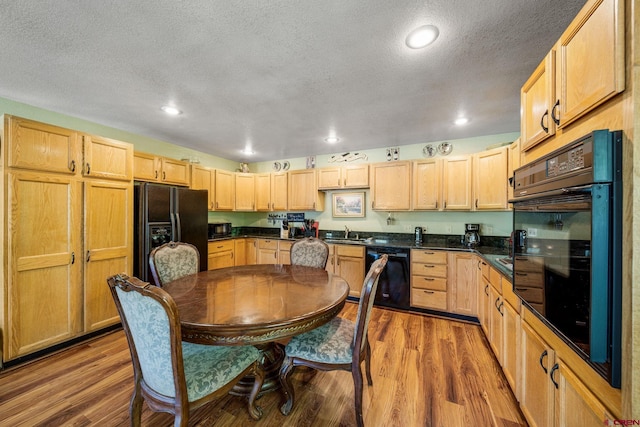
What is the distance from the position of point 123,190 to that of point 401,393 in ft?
11.1

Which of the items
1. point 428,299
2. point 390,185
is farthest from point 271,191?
point 428,299

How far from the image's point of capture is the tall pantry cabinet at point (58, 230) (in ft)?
6.80

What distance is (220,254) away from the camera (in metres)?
4.24

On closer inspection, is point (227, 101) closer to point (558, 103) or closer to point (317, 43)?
point (317, 43)

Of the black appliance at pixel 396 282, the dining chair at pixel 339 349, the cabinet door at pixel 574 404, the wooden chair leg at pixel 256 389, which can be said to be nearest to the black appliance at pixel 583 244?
the cabinet door at pixel 574 404

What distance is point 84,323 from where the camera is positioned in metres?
2.50

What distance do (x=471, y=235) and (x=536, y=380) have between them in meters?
2.39

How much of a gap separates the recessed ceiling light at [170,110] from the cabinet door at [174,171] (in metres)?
1.01

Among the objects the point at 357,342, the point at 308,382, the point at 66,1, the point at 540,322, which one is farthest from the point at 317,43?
the point at 308,382

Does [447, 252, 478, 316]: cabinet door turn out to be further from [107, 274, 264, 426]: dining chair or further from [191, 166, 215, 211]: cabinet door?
[191, 166, 215, 211]: cabinet door

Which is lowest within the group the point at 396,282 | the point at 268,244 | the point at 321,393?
the point at 321,393

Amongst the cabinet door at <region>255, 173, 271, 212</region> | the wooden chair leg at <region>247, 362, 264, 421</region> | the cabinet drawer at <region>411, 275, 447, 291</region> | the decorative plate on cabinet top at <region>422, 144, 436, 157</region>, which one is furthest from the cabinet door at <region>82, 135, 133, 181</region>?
the decorative plate on cabinet top at <region>422, 144, 436, 157</region>

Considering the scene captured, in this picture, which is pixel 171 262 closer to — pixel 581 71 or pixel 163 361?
pixel 163 361

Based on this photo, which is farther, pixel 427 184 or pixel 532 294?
pixel 427 184
